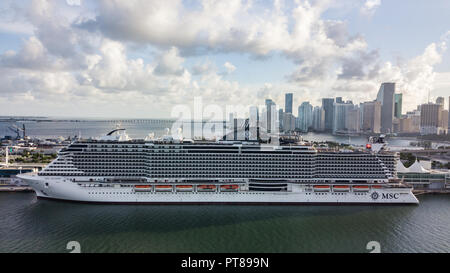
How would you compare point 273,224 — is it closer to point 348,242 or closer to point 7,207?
point 348,242

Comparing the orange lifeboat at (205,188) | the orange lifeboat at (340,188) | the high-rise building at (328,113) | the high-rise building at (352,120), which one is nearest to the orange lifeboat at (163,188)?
the orange lifeboat at (205,188)

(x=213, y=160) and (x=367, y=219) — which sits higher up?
(x=213, y=160)

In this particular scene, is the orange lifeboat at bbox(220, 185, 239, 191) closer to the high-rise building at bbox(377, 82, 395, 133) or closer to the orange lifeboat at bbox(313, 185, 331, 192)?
the orange lifeboat at bbox(313, 185, 331, 192)

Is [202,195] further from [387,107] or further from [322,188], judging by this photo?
[387,107]

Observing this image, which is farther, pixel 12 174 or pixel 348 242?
pixel 12 174

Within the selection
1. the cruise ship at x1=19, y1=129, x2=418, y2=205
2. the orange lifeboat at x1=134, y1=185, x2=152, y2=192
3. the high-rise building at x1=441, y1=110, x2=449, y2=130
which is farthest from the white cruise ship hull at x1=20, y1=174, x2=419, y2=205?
the high-rise building at x1=441, y1=110, x2=449, y2=130
